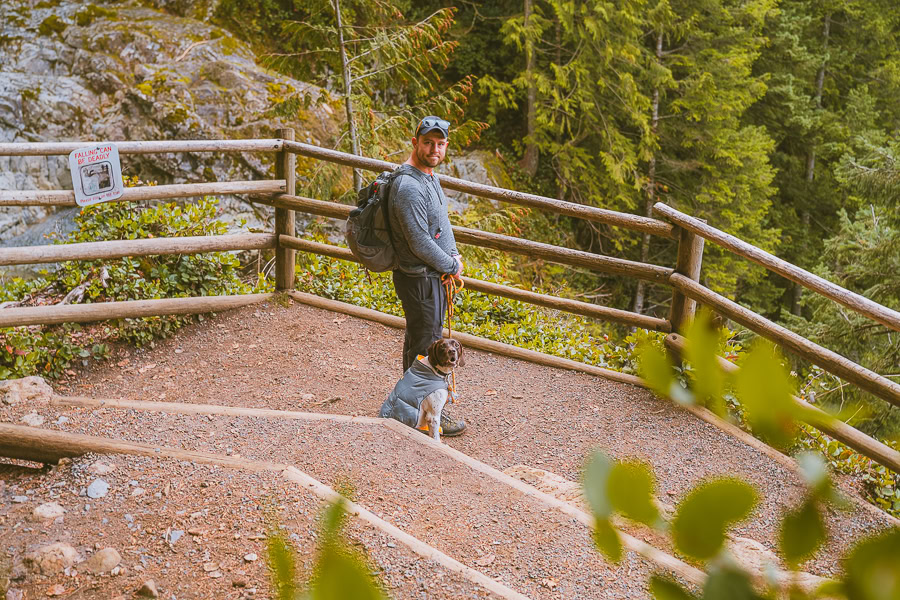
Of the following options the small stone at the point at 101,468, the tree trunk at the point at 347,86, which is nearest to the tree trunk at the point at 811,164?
the tree trunk at the point at 347,86

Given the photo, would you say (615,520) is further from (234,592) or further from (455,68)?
(455,68)

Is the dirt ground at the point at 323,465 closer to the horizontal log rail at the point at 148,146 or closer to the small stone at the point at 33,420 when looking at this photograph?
the small stone at the point at 33,420

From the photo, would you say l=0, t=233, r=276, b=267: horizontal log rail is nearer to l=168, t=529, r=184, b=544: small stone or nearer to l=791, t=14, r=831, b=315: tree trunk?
l=168, t=529, r=184, b=544: small stone

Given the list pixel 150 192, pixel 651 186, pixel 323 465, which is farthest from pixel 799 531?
pixel 651 186

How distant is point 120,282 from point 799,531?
18.8ft

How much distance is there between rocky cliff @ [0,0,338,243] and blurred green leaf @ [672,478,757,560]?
8406 mm

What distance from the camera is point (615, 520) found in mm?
460

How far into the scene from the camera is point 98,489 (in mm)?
3244

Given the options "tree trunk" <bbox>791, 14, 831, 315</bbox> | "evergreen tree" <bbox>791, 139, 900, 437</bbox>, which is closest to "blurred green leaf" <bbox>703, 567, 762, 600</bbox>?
"evergreen tree" <bbox>791, 139, 900, 437</bbox>

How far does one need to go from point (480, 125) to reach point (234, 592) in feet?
22.3

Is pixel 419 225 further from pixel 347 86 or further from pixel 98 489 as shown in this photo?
pixel 347 86

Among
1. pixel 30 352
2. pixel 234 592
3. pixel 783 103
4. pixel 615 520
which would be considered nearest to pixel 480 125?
pixel 30 352

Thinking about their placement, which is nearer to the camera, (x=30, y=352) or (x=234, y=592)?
(x=234, y=592)

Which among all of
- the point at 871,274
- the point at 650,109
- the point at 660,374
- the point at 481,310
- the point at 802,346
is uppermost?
the point at 660,374
